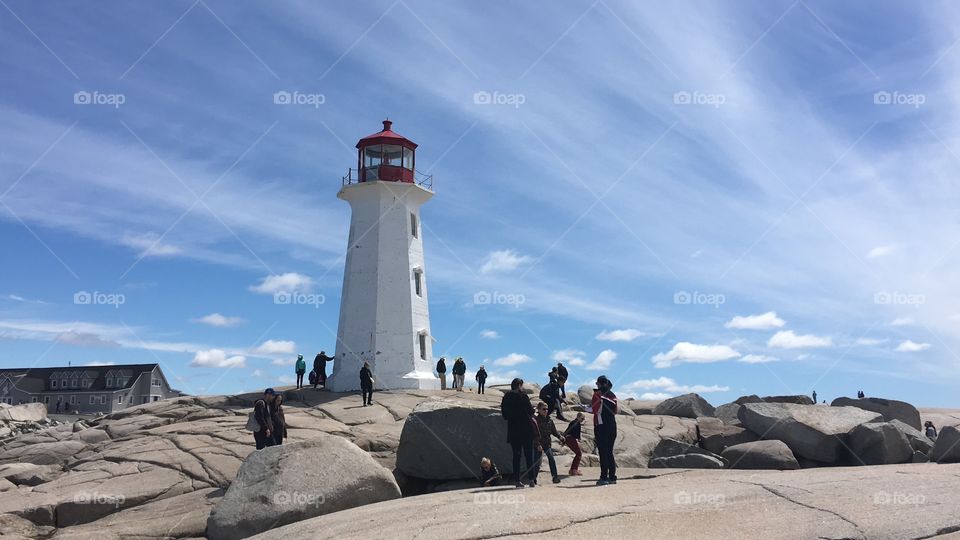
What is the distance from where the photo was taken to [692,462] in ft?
57.2

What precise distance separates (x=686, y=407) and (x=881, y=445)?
10.8m

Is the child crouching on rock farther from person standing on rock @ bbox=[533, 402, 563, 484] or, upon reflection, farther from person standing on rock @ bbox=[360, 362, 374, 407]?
person standing on rock @ bbox=[360, 362, 374, 407]

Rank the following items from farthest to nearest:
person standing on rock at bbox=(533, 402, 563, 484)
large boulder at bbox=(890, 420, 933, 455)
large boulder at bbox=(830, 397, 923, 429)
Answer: large boulder at bbox=(830, 397, 923, 429), large boulder at bbox=(890, 420, 933, 455), person standing on rock at bbox=(533, 402, 563, 484)

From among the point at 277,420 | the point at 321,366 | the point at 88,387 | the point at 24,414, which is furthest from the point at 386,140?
the point at 88,387

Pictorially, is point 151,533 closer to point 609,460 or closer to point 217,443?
point 217,443

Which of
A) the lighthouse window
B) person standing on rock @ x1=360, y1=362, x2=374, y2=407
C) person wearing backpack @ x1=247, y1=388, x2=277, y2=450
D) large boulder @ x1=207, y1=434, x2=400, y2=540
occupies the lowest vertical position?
large boulder @ x1=207, y1=434, x2=400, y2=540

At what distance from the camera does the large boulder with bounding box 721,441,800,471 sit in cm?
1827

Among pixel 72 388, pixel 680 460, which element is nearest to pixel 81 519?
pixel 680 460

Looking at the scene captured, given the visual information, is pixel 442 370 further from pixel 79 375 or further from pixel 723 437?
pixel 79 375

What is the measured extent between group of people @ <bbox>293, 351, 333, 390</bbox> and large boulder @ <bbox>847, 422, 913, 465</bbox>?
21271 mm

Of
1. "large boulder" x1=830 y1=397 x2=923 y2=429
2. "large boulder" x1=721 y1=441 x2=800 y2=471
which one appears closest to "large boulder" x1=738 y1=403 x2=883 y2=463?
"large boulder" x1=721 y1=441 x2=800 y2=471

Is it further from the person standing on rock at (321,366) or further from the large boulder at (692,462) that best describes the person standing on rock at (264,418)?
the person standing on rock at (321,366)

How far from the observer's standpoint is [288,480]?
14.5 metres

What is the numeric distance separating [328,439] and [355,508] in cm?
224
